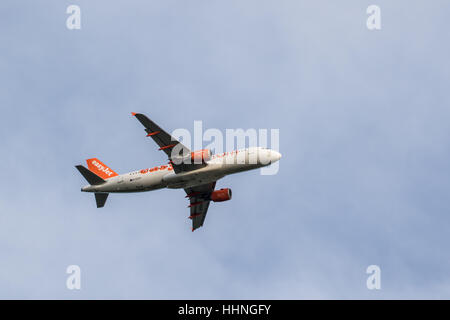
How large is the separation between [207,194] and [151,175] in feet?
38.3

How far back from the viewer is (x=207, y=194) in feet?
316

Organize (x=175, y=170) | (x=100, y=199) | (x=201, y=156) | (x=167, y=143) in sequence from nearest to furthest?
(x=201, y=156) → (x=167, y=143) → (x=175, y=170) → (x=100, y=199)

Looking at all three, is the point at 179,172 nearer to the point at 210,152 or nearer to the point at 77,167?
the point at 210,152

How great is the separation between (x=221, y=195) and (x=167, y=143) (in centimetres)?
1423

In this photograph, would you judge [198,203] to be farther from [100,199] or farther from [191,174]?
[100,199]

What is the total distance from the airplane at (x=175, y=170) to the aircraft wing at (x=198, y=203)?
146cm

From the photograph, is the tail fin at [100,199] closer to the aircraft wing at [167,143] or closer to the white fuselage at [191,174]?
the white fuselage at [191,174]

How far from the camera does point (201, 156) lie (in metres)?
83.4

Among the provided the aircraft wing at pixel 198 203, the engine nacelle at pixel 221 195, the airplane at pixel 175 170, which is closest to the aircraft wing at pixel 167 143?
the airplane at pixel 175 170

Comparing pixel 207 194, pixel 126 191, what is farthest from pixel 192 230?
pixel 126 191

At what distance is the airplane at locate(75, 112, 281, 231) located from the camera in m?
82.9

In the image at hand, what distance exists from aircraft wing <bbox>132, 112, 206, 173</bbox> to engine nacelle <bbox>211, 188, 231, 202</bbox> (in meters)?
10.4

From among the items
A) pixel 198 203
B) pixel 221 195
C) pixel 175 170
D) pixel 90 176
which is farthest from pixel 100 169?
pixel 221 195

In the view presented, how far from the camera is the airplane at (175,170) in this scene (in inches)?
3263
